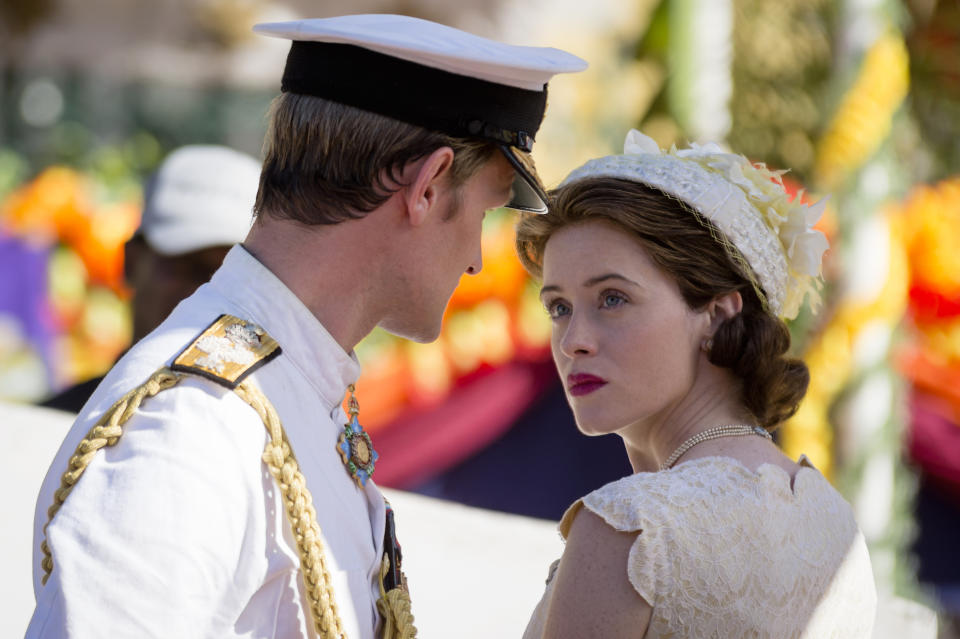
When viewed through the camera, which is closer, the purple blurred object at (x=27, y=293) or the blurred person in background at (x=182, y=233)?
the blurred person in background at (x=182, y=233)

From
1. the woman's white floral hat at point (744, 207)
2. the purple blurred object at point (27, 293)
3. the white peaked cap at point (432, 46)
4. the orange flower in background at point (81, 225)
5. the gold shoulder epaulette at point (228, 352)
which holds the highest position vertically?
the white peaked cap at point (432, 46)

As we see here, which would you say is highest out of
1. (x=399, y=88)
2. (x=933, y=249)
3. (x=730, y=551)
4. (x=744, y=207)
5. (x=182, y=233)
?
(x=399, y=88)

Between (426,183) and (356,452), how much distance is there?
1.34 feet

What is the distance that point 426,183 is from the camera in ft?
4.94

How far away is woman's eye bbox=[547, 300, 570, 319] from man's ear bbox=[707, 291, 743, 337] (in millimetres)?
257

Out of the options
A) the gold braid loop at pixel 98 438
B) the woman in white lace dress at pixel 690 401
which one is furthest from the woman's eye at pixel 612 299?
the gold braid loop at pixel 98 438

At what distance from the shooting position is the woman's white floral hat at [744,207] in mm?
1827

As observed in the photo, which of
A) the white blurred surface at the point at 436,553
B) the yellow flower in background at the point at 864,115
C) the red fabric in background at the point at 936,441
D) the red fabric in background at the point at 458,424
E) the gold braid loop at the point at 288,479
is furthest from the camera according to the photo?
the red fabric in background at the point at 936,441

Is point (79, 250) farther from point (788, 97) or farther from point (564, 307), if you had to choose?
point (564, 307)

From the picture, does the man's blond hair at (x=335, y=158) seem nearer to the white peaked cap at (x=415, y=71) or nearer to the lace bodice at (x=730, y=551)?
the white peaked cap at (x=415, y=71)

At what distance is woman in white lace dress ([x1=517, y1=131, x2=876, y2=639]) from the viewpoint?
4.89 ft

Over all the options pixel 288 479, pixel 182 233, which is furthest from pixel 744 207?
pixel 182 233

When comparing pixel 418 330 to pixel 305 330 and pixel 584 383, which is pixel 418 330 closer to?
pixel 305 330

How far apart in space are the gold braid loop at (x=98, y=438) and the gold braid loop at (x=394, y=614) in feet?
1.42
